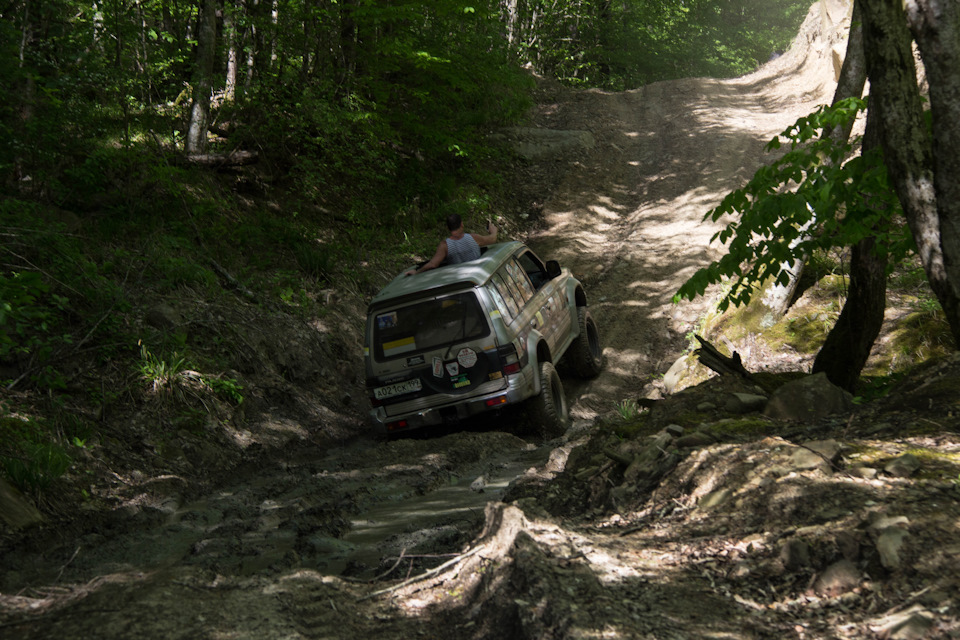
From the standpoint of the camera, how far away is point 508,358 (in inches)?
284

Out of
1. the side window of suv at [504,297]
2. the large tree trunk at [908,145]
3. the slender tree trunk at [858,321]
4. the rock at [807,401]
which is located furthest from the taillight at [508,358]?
the large tree trunk at [908,145]

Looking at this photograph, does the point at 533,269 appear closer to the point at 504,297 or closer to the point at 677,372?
the point at 504,297

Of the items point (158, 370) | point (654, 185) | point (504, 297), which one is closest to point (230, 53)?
point (158, 370)

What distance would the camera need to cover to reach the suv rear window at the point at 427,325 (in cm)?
722

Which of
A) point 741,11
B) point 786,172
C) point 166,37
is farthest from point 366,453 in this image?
point 741,11

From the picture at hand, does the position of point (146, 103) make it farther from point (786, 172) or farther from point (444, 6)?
point (786, 172)

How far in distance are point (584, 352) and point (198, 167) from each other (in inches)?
277

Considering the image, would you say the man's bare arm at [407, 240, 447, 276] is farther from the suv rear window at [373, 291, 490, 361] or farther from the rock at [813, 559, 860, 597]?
the rock at [813, 559, 860, 597]

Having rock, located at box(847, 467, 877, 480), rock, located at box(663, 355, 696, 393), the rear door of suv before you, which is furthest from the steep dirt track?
rock, located at box(847, 467, 877, 480)

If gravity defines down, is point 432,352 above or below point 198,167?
below

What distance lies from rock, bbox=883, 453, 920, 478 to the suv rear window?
4290 mm

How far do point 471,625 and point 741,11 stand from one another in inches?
2161

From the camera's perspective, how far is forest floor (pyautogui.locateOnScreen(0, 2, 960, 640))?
2.77m

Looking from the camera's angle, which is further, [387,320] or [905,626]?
[387,320]
